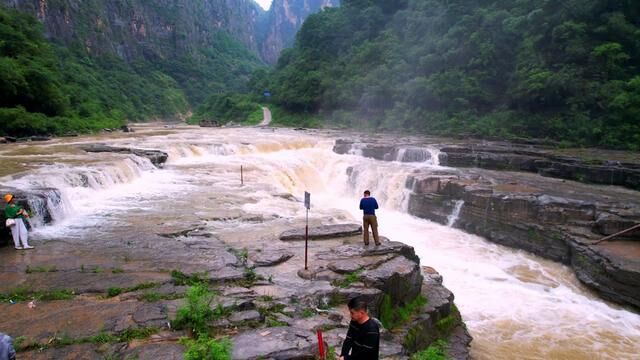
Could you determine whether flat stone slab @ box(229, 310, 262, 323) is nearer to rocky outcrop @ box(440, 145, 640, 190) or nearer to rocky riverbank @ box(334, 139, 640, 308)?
rocky riverbank @ box(334, 139, 640, 308)

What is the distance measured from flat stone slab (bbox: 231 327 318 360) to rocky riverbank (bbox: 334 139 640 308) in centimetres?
933

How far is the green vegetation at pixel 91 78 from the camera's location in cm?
3097

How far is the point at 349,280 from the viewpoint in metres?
8.22

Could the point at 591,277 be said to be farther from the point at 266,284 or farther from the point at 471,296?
the point at 266,284

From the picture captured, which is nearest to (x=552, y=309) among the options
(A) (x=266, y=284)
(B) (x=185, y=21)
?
(A) (x=266, y=284)

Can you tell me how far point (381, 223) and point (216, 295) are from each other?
11.4m

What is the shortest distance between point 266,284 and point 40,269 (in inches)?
172

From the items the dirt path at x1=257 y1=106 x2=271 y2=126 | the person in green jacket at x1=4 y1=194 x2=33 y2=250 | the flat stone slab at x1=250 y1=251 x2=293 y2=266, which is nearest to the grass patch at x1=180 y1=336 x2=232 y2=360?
the flat stone slab at x1=250 y1=251 x2=293 y2=266

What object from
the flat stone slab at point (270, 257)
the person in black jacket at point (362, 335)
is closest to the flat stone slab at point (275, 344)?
the person in black jacket at point (362, 335)

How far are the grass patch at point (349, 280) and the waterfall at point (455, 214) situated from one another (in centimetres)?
1043

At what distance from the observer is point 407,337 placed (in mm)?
7734

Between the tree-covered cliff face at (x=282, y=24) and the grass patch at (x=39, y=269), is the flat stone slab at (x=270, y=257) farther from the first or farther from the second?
the tree-covered cliff face at (x=282, y=24)

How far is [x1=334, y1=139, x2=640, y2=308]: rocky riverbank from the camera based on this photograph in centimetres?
1227

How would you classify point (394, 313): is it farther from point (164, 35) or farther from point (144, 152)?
point (164, 35)
